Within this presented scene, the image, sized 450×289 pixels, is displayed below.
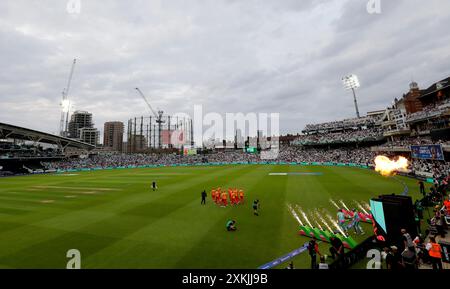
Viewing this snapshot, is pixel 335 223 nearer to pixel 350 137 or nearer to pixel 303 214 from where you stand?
pixel 303 214

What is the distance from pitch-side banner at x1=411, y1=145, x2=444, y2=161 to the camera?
1265 inches

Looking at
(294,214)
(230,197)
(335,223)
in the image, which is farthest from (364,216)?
(230,197)

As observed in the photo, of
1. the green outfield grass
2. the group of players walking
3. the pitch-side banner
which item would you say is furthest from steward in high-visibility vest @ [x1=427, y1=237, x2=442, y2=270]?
the pitch-side banner

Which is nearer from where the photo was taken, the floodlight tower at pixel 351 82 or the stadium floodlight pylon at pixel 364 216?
the stadium floodlight pylon at pixel 364 216

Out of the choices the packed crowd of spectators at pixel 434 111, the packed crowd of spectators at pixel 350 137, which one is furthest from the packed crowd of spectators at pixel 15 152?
the packed crowd of spectators at pixel 434 111

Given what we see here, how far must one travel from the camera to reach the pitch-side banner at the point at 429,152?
32128 millimetres

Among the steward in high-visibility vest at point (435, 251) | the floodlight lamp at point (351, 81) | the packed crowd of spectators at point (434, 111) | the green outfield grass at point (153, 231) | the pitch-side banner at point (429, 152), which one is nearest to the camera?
the steward in high-visibility vest at point (435, 251)

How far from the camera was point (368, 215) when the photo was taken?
50.5 feet

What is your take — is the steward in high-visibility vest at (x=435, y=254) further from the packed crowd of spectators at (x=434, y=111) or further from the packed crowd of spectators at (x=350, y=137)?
the packed crowd of spectators at (x=350, y=137)

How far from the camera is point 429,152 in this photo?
34.5m

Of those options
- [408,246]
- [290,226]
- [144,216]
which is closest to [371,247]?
[408,246]

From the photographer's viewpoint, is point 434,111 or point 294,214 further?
point 434,111

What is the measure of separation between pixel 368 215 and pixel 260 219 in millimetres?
7667
